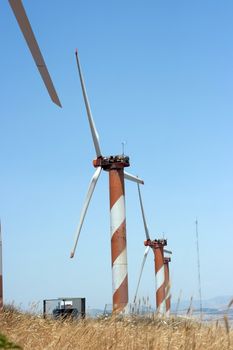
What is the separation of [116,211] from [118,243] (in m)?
1.72

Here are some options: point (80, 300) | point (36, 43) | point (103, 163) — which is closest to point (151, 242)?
point (80, 300)

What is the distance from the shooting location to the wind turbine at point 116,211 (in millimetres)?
29781

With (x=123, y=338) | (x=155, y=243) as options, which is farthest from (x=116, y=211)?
(x=155, y=243)

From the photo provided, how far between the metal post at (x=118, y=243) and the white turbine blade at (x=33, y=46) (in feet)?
59.0

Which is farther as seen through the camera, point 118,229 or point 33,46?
point 118,229

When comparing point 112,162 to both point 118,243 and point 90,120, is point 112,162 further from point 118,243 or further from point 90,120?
point 118,243

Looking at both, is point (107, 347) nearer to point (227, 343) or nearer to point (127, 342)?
point (127, 342)

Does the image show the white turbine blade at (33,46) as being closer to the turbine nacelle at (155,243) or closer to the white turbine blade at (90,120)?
the white turbine blade at (90,120)

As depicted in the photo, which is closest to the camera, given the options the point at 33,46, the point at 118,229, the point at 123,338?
the point at 123,338

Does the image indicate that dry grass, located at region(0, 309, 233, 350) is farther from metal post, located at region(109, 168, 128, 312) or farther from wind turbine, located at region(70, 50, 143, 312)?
metal post, located at region(109, 168, 128, 312)

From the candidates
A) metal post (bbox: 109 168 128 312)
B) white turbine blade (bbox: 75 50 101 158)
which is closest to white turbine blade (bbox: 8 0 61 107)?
metal post (bbox: 109 168 128 312)

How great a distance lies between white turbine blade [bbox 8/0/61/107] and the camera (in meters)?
12.8

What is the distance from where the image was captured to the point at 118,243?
99.1 ft

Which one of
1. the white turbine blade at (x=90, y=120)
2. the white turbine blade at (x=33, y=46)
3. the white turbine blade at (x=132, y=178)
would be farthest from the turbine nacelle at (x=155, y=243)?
the white turbine blade at (x=33, y=46)
